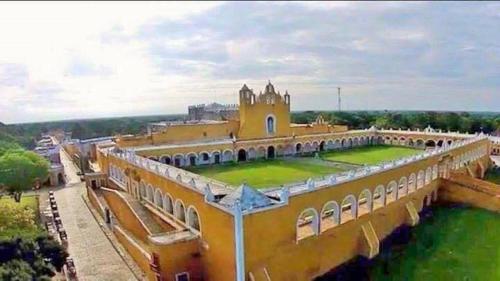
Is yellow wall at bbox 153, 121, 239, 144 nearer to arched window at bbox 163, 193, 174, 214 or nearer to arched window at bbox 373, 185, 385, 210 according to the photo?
arched window at bbox 163, 193, 174, 214

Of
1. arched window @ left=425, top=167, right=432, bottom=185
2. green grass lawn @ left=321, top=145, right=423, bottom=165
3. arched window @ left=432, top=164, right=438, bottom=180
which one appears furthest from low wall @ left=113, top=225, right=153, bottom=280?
green grass lawn @ left=321, top=145, right=423, bottom=165

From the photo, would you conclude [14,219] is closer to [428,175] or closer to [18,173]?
[18,173]

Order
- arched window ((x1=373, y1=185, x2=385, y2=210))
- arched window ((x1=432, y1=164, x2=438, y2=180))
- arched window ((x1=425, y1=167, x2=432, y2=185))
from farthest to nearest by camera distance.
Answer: arched window ((x1=432, y1=164, x2=438, y2=180)) < arched window ((x1=425, y1=167, x2=432, y2=185)) < arched window ((x1=373, y1=185, x2=385, y2=210))

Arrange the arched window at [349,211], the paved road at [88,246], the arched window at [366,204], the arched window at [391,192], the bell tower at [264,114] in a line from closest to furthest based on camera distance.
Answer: the paved road at [88,246], the arched window at [349,211], the arched window at [366,204], the arched window at [391,192], the bell tower at [264,114]

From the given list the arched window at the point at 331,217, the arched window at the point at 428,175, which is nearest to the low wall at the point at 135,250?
the arched window at the point at 331,217

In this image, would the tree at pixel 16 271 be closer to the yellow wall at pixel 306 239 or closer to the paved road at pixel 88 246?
the paved road at pixel 88 246

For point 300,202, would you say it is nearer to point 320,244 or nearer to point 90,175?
point 320,244
